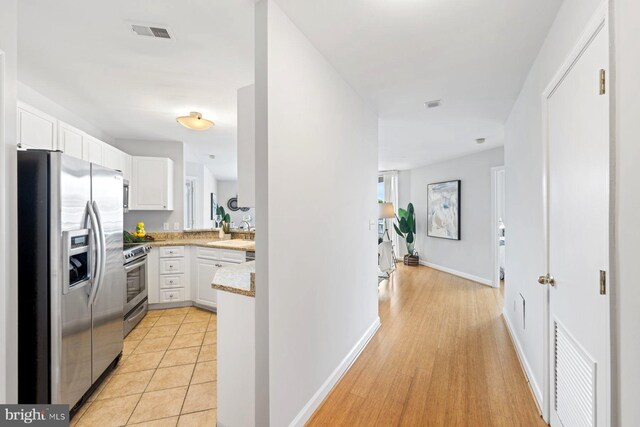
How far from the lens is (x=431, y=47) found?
1.89 m

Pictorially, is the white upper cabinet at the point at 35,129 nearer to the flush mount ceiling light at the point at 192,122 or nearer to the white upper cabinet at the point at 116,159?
the white upper cabinet at the point at 116,159

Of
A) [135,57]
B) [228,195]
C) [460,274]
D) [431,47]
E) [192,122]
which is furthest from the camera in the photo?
[228,195]

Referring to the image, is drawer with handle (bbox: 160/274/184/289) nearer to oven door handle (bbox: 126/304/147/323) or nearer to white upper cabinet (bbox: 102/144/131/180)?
oven door handle (bbox: 126/304/147/323)

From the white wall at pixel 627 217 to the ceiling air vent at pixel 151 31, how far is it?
89.0 inches

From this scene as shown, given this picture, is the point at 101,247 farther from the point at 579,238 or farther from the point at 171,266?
the point at 579,238

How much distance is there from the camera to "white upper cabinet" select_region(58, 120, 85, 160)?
9.02 ft

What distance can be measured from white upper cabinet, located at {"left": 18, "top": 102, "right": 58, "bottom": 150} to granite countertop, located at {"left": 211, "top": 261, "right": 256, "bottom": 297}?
6.96 ft

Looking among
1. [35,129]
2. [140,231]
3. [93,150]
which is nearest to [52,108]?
[93,150]

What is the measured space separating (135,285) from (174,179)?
1.85 meters

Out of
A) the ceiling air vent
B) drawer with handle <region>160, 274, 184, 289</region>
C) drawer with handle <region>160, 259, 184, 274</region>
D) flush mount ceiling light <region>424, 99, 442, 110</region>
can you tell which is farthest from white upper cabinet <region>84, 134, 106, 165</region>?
flush mount ceiling light <region>424, 99, 442, 110</region>

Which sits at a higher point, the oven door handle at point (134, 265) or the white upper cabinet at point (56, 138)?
the white upper cabinet at point (56, 138)

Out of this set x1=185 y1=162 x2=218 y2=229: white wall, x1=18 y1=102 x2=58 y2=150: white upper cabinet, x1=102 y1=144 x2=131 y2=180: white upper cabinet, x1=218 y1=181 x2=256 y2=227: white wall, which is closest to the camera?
x1=18 y1=102 x2=58 y2=150: white upper cabinet

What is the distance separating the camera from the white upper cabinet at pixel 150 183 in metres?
4.16
